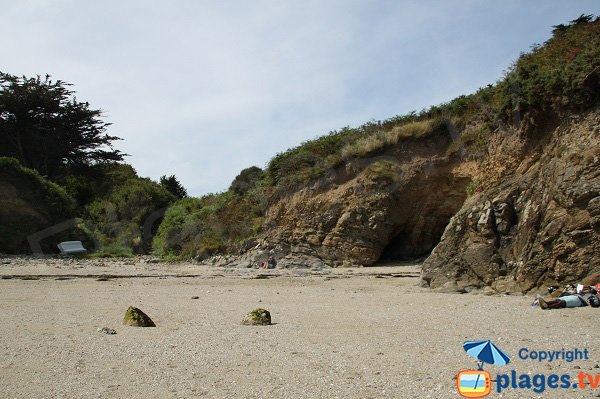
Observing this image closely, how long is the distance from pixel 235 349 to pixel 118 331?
1.96 metres

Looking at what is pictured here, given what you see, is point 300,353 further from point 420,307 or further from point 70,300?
point 70,300

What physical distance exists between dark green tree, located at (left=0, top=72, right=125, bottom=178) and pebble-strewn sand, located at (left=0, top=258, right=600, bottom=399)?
2527 centimetres

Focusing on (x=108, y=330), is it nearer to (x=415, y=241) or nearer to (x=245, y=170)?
(x=415, y=241)

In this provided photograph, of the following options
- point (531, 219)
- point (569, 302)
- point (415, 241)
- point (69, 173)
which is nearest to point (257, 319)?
point (569, 302)

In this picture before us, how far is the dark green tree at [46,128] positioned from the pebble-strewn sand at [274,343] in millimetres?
25275

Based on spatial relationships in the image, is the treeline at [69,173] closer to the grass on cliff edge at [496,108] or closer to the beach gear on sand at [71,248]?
the beach gear on sand at [71,248]

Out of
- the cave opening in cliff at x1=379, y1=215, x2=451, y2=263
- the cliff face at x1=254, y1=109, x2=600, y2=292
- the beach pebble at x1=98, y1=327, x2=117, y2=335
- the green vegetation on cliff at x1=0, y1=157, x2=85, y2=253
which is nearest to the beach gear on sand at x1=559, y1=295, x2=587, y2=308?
the cliff face at x1=254, y1=109, x2=600, y2=292

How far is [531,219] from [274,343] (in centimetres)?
673

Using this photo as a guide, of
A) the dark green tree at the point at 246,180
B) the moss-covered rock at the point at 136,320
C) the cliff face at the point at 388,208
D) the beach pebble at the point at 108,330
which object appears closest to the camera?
the beach pebble at the point at 108,330

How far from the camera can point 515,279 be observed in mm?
9891

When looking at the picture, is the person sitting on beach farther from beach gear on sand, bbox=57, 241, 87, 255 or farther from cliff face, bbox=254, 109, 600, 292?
beach gear on sand, bbox=57, 241, 87, 255

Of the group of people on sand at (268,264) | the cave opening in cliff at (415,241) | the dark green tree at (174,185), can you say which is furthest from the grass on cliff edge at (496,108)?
the dark green tree at (174,185)

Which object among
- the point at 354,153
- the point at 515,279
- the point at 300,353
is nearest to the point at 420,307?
the point at 515,279

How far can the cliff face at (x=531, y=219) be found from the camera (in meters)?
9.10
